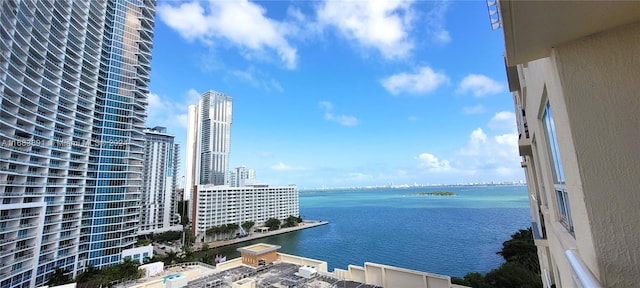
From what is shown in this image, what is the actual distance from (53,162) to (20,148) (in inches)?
125

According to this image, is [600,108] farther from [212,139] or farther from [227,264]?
[212,139]

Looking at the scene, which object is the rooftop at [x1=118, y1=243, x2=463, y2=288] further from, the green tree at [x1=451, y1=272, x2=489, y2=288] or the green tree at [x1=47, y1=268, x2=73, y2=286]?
→ the green tree at [x1=47, y1=268, x2=73, y2=286]

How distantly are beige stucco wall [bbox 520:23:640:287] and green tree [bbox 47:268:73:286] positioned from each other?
26.2m

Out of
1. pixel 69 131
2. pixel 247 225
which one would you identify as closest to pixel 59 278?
pixel 69 131

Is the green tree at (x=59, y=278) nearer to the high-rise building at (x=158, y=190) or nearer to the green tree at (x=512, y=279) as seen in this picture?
the high-rise building at (x=158, y=190)

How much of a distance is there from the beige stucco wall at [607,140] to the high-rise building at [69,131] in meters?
23.9

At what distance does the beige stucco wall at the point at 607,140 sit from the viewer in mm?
781

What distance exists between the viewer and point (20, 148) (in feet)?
56.3

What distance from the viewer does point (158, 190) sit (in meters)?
44.7

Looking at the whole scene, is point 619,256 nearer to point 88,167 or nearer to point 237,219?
point 88,167

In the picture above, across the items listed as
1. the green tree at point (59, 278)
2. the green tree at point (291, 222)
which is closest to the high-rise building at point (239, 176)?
the green tree at point (291, 222)

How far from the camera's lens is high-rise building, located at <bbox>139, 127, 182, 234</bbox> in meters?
40.9

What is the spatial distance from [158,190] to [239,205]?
44.5 ft

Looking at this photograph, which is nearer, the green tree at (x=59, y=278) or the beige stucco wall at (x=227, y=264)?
the beige stucco wall at (x=227, y=264)
